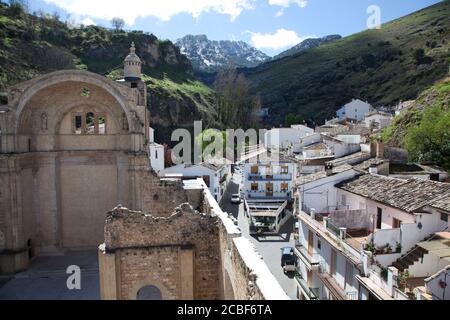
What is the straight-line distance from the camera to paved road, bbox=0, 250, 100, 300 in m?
17.4

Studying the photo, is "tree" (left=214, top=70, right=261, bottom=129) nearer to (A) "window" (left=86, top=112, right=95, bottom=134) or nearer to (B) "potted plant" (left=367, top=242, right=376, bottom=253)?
(A) "window" (left=86, top=112, right=95, bottom=134)

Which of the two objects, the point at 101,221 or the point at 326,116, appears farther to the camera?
the point at 326,116

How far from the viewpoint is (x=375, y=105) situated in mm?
95375

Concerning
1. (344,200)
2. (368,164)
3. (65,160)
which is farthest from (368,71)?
(65,160)

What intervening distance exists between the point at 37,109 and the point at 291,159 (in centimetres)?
→ 2758

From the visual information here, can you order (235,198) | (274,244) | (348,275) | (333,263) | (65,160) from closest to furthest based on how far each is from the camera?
1. (348,275)
2. (333,263)
3. (65,160)
4. (274,244)
5. (235,198)

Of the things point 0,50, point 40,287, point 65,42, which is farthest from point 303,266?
point 65,42

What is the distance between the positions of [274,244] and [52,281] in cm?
1874

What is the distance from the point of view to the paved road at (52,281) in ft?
57.2

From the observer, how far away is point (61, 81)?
20609mm

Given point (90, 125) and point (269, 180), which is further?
point (90, 125)
